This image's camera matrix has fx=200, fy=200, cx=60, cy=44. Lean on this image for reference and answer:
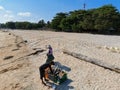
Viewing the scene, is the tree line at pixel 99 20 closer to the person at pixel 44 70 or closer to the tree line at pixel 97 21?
the tree line at pixel 97 21

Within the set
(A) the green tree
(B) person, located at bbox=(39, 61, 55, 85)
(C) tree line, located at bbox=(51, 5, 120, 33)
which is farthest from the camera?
(A) the green tree

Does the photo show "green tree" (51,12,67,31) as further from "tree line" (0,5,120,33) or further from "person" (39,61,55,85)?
"person" (39,61,55,85)

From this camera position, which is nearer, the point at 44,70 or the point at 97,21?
the point at 44,70

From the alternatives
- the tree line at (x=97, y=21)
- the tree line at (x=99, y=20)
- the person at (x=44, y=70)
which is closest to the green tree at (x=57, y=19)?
the tree line at (x=97, y=21)

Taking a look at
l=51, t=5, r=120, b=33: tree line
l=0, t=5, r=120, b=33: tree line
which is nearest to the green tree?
l=0, t=5, r=120, b=33: tree line

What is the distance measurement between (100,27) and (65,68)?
101 feet

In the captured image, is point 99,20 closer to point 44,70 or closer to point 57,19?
point 57,19

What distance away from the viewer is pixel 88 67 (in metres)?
12.0

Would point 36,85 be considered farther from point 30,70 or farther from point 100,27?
point 100,27

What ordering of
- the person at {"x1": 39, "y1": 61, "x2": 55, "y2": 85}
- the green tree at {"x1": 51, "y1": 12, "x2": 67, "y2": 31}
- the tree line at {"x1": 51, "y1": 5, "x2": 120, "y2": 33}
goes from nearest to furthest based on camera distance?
the person at {"x1": 39, "y1": 61, "x2": 55, "y2": 85} < the tree line at {"x1": 51, "y1": 5, "x2": 120, "y2": 33} < the green tree at {"x1": 51, "y1": 12, "x2": 67, "y2": 31}

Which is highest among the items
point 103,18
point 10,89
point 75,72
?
point 103,18

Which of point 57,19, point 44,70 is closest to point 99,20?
point 57,19

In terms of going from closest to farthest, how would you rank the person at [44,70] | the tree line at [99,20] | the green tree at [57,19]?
the person at [44,70]
the tree line at [99,20]
the green tree at [57,19]

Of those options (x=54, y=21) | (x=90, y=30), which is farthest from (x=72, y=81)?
(x=54, y=21)
